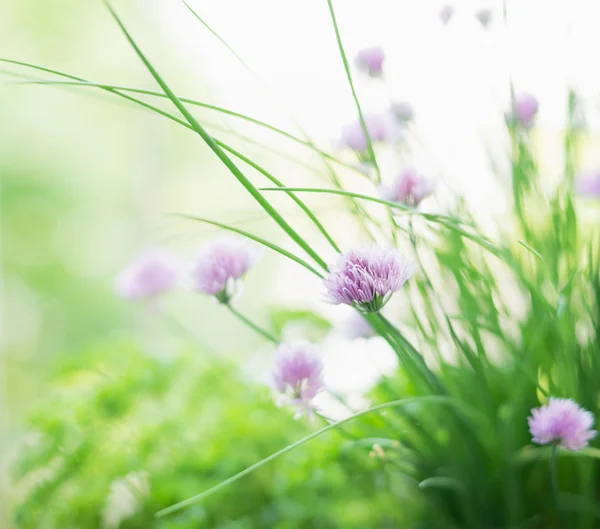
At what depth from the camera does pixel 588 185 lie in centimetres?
61

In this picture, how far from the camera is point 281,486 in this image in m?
0.56

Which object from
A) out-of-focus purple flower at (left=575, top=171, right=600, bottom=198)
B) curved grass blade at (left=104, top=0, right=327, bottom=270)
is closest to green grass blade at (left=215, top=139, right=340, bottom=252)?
curved grass blade at (left=104, top=0, right=327, bottom=270)

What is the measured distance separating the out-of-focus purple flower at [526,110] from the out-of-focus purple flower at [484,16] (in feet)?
0.21

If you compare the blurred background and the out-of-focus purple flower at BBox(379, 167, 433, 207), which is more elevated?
the blurred background

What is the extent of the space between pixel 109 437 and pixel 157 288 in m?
0.17

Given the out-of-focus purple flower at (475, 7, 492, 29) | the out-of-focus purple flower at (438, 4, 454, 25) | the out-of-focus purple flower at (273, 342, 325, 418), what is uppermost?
the out-of-focus purple flower at (475, 7, 492, 29)

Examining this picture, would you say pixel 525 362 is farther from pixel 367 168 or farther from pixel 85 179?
pixel 85 179

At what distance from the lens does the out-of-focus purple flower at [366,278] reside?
302mm

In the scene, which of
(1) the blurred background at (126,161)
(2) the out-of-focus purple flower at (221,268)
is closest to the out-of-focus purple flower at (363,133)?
(2) the out-of-focus purple flower at (221,268)

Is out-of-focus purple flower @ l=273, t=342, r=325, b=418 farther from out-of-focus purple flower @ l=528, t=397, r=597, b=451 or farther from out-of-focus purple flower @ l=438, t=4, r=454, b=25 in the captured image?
out-of-focus purple flower @ l=438, t=4, r=454, b=25

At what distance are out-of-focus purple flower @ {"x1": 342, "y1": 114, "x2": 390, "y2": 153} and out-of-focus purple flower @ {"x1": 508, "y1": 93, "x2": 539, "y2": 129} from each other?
10 cm

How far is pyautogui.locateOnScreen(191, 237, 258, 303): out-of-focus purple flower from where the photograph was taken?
41 centimetres

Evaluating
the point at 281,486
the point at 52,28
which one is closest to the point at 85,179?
the point at 52,28

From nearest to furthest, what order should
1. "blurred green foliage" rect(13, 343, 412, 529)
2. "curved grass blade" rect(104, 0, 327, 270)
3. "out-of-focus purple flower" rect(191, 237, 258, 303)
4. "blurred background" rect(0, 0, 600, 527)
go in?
1. "curved grass blade" rect(104, 0, 327, 270)
2. "out-of-focus purple flower" rect(191, 237, 258, 303)
3. "blurred green foliage" rect(13, 343, 412, 529)
4. "blurred background" rect(0, 0, 600, 527)
